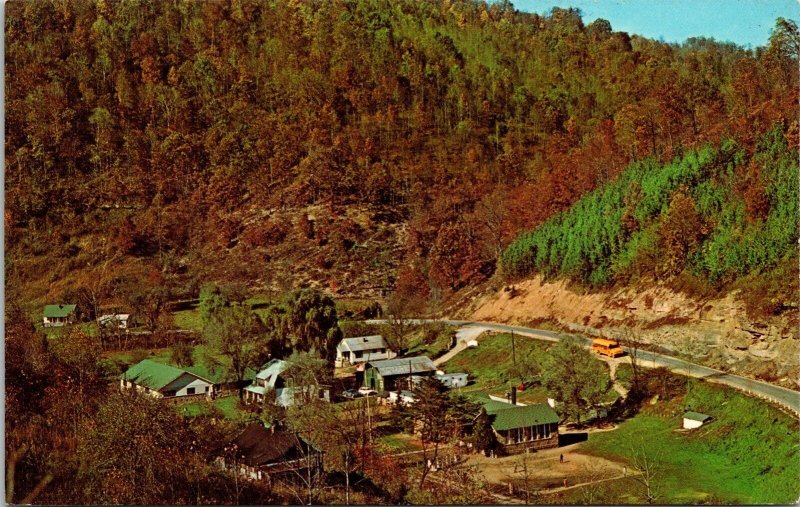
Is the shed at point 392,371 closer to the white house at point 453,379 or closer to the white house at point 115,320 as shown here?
the white house at point 453,379

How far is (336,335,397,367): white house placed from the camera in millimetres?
15422

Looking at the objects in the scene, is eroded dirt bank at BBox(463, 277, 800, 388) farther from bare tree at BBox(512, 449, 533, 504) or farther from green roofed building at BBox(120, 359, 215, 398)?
green roofed building at BBox(120, 359, 215, 398)

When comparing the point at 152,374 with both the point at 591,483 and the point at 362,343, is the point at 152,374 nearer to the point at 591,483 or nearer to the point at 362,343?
the point at 362,343

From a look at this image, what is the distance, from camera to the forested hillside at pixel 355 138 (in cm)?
1667

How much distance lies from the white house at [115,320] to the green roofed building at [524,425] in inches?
334

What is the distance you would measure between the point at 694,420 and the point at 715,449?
794 mm

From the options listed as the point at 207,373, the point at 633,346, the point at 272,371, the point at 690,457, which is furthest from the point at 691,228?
the point at 207,373

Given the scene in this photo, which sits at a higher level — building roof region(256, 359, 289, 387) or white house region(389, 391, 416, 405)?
building roof region(256, 359, 289, 387)

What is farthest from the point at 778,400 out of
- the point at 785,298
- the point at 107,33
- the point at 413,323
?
the point at 107,33

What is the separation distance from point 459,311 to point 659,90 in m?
12.0

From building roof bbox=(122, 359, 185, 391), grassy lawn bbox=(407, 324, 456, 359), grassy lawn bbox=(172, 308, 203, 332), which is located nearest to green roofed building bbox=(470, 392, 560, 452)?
grassy lawn bbox=(407, 324, 456, 359)

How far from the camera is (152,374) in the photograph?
13.8 m

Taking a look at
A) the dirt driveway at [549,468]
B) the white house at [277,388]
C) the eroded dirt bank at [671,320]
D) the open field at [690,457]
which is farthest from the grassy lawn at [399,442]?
the eroded dirt bank at [671,320]

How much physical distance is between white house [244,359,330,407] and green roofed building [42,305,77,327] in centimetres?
396
